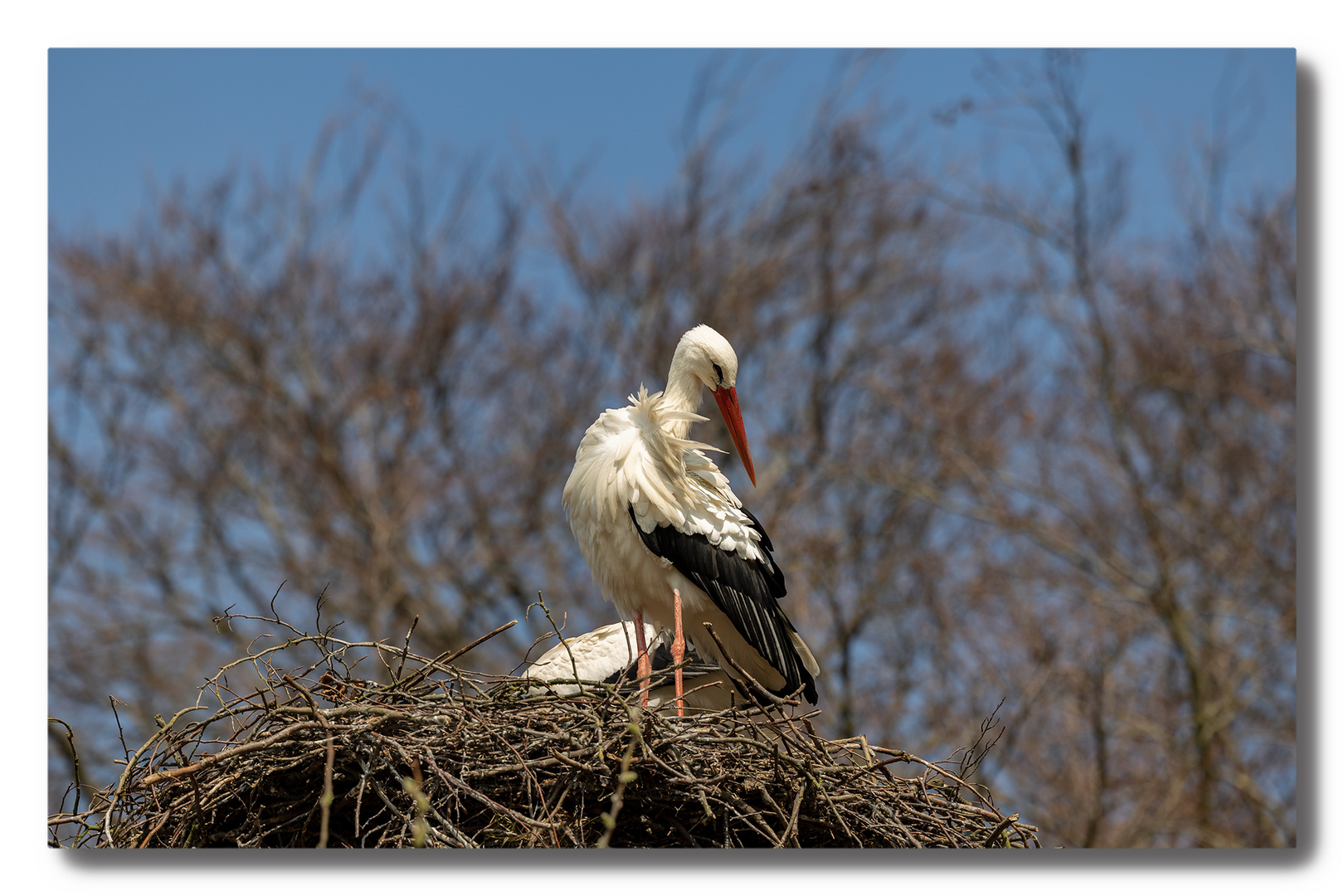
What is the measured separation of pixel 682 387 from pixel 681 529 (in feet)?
1.20

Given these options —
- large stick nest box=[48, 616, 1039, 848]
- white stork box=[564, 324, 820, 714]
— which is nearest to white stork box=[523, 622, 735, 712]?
white stork box=[564, 324, 820, 714]

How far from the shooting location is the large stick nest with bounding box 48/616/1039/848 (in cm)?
228

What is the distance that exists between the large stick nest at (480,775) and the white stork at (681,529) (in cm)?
50

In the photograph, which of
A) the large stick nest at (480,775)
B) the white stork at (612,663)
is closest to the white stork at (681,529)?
the white stork at (612,663)

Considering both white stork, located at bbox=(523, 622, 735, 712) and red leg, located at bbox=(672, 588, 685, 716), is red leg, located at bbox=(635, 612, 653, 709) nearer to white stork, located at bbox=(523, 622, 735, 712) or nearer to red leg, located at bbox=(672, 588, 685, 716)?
red leg, located at bbox=(672, 588, 685, 716)

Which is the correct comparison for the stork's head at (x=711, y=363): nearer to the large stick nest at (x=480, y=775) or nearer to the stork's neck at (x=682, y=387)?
the stork's neck at (x=682, y=387)

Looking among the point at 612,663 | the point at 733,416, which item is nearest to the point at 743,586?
the point at 733,416

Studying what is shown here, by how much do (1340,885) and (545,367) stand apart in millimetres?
6478

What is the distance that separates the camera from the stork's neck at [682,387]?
10.1 feet
